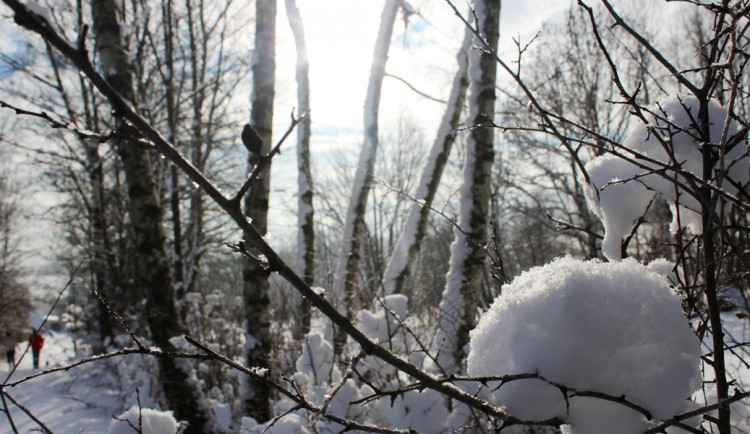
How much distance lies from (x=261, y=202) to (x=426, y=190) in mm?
2262

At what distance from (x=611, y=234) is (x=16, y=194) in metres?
25.9

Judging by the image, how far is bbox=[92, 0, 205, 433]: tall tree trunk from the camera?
3.62 meters

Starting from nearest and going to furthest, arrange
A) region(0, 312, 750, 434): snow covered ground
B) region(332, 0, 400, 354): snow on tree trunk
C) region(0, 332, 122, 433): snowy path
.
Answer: region(0, 312, 750, 434): snow covered ground, region(0, 332, 122, 433): snowy path, region(332, 0, 400, 354): snow on tree trunk

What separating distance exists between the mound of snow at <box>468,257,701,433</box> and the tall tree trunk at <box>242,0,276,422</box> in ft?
10.8

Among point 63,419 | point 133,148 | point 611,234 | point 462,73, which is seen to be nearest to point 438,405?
point 611,234

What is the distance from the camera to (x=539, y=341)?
0.67 m

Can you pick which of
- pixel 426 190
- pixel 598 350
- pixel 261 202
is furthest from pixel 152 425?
pixel 426 190

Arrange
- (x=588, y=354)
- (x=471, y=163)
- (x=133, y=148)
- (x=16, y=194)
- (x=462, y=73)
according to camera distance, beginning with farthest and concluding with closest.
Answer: (x=16, y=194), (x=462, y=73), (x=471, y=163), (x=133, y=148), (x=588, y=354)

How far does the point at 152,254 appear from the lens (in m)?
3.77

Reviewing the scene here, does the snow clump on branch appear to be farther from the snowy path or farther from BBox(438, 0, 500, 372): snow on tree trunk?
the snowy path

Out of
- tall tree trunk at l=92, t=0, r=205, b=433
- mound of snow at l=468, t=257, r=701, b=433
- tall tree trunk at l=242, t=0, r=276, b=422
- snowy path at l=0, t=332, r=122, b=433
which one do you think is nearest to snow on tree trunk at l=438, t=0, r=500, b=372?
tall tree trunk at l=242, t=0, r=276, b=422

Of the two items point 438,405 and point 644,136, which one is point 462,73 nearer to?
point 438,405

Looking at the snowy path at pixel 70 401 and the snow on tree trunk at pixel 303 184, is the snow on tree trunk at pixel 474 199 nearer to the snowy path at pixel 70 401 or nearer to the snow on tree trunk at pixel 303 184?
the snow on tree trunk at pixel 303 184

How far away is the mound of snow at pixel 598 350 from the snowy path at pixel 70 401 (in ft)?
15.1
